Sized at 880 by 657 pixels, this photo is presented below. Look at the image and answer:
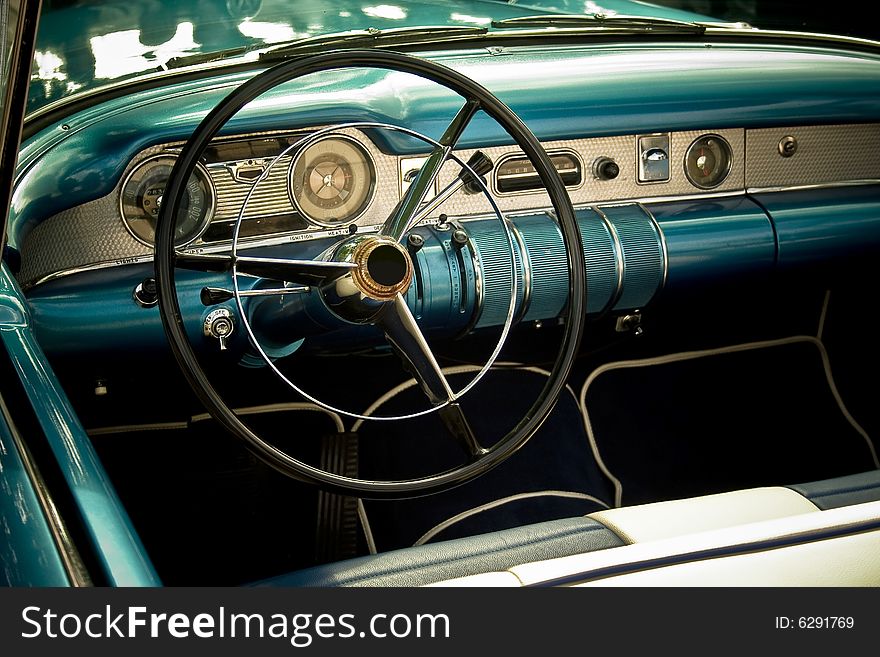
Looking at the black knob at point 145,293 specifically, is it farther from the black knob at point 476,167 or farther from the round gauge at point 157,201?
the black knob at point 476,167

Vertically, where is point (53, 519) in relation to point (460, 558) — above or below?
above

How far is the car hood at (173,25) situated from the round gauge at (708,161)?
0.48 m

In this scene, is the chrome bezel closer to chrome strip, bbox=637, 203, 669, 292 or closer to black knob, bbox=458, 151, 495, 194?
chrome strip, bbox=637, 203, 669, 292

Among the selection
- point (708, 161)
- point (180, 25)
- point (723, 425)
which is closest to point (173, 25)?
point (180, 25)

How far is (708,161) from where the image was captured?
1901mm

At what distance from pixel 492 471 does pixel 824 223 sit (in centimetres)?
87

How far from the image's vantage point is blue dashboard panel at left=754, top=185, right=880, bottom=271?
1.91 meters

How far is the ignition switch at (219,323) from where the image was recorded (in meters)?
1.48

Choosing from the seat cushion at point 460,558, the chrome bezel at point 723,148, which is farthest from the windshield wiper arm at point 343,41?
the seat cushion at point 460,558

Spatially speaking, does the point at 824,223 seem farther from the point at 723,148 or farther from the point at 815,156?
the point at 723,148

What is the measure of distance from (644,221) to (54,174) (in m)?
1.05

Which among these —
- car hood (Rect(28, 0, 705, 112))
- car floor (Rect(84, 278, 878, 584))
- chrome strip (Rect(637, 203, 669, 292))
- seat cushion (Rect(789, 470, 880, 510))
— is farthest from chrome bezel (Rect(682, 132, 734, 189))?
seat cushion (Rect(789, 470, 880, 510))

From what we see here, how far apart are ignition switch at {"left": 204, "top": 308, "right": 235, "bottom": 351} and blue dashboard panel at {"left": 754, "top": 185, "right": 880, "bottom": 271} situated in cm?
111
